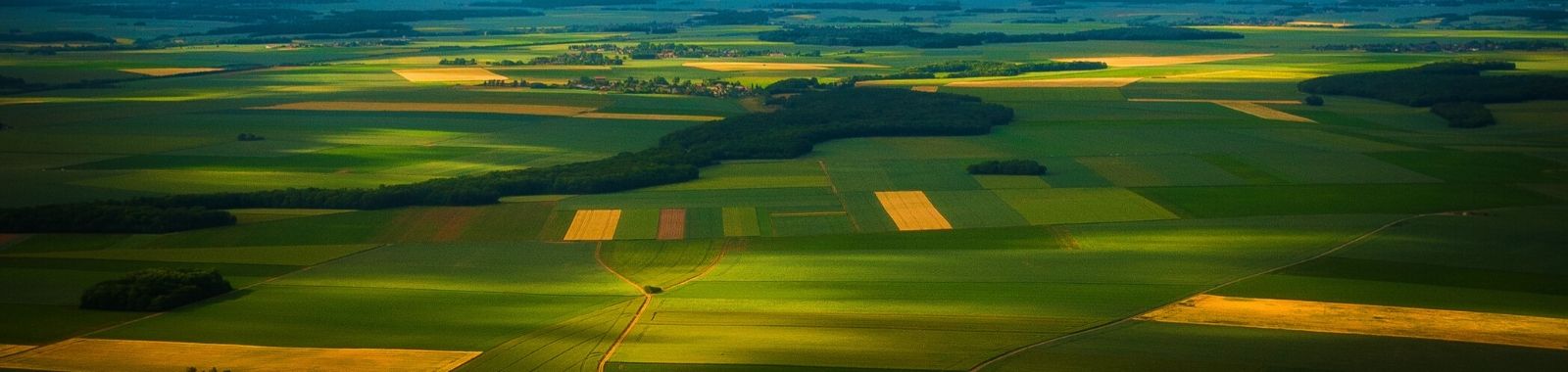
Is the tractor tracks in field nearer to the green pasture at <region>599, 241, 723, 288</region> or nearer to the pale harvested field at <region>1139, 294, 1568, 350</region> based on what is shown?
the green pasture at <region>599, 241, 723, 288</region>

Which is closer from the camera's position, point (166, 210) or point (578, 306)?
point (578, 306)

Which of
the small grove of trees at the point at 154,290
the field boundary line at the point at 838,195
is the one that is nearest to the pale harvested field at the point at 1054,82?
the field boundary line at the point at 838,195

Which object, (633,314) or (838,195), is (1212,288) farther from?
(838,195)

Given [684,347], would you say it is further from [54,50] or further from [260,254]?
[54,50]

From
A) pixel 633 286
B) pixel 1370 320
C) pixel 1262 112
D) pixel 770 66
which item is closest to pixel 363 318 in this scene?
pixel 633 286

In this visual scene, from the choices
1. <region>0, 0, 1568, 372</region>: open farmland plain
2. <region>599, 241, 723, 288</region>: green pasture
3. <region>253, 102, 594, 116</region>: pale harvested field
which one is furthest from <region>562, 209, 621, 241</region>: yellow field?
<region>253, 102, 594, 116</region>: pale harvested field

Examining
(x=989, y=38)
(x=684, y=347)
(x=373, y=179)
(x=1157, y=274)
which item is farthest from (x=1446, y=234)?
(x=989, y=38)
